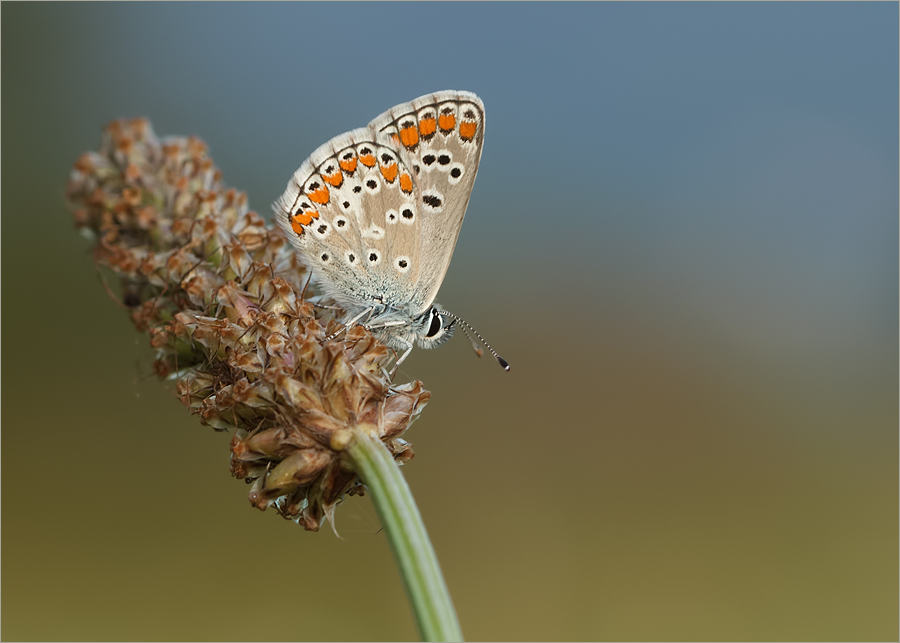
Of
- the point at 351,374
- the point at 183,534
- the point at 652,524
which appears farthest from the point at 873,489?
the point at 351,374

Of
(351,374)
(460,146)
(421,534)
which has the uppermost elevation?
(460,146)

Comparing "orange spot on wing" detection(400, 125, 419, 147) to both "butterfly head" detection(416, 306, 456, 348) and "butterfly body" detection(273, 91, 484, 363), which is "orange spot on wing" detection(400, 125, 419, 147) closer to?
"butterfly body" detection(273, 91, 484, 363)

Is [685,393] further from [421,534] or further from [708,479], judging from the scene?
[421,534]

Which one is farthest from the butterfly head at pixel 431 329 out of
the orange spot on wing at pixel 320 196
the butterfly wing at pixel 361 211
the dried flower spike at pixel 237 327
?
the orange spot on wing at pixel 320 196

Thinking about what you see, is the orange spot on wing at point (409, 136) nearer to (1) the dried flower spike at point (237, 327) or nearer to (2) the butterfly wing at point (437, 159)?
(2) the butterfly wing at point (437, 159)

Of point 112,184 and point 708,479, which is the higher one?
point 708,479

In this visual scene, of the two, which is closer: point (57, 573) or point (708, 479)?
point (57, 573)

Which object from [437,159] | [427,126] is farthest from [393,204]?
[427,126]

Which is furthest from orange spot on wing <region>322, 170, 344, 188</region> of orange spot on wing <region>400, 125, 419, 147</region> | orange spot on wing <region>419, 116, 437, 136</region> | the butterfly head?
the butterfly head
